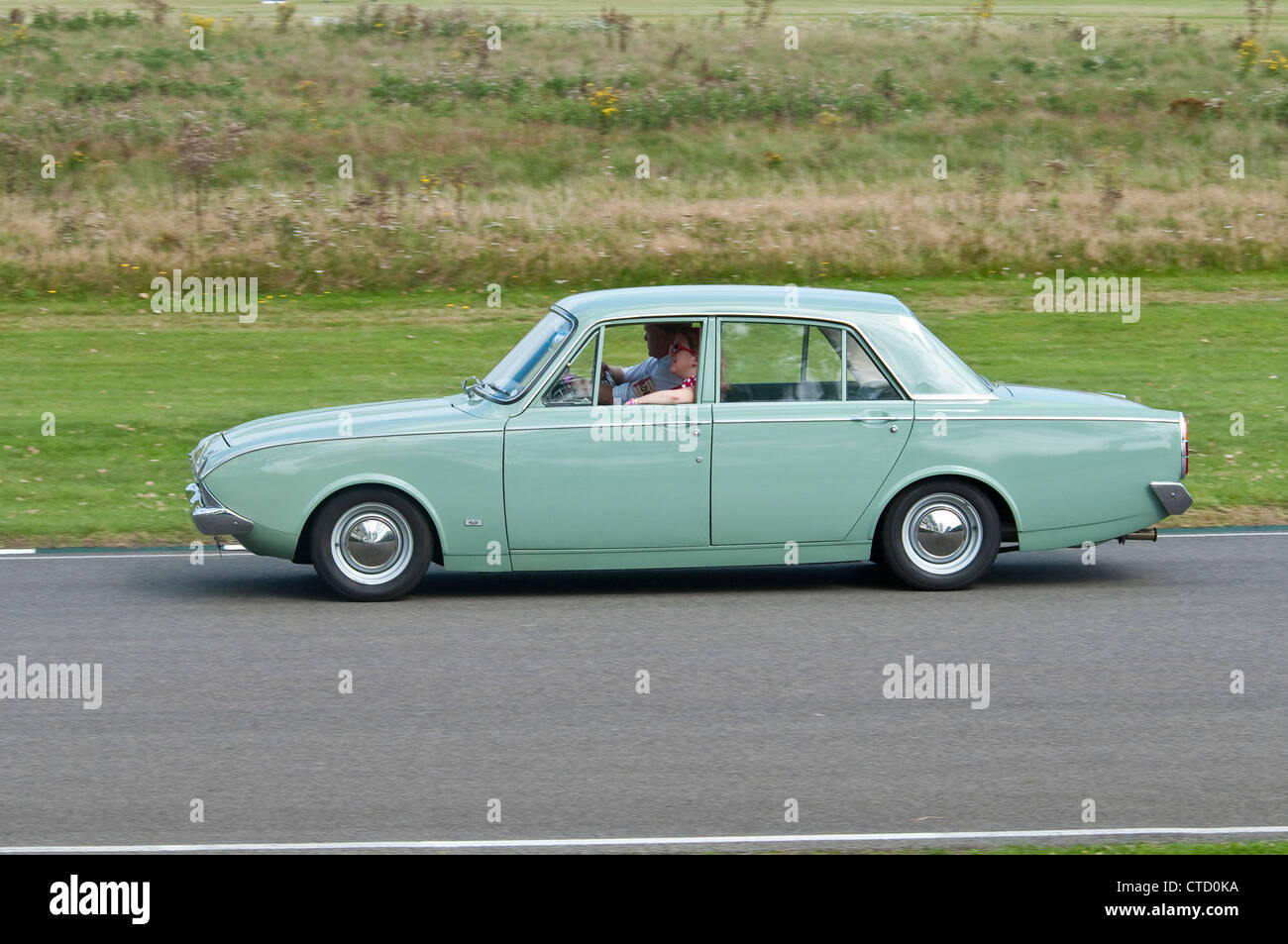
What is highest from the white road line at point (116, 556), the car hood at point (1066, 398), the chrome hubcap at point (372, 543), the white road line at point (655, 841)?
the car hood at point (1066, 398)

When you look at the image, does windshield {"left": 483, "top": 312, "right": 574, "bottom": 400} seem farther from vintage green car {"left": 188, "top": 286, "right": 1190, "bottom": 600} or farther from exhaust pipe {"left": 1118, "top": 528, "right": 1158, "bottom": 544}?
exhaust pipe {"left": 1118, "top": 528, "right": 1158, "bottom": 544}

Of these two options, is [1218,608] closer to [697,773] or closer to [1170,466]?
[1170,466]

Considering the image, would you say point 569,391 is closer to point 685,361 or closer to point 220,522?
point 685,361

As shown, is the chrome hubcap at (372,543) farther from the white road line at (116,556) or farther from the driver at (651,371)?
the white road line at (116,556)

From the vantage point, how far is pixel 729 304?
9.67 m

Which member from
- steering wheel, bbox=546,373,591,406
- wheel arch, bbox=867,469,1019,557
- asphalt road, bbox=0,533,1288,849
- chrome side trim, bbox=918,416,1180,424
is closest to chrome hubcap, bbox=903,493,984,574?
wheel arch, bbox=867,469,1019,557

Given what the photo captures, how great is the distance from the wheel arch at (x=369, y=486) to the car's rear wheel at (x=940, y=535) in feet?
8.04

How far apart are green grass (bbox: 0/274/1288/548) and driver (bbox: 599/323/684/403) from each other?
141 inches

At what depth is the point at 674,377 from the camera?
383 inches

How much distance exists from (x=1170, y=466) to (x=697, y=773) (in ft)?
13.9

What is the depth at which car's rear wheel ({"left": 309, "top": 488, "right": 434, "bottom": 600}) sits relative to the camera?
9359 mm

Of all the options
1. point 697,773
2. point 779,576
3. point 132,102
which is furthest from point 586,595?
point 132,102

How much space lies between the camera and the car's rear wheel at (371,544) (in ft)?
30.7

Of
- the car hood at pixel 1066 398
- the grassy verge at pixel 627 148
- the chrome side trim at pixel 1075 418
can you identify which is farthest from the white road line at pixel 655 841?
the grassy verge at pixel 627 148
